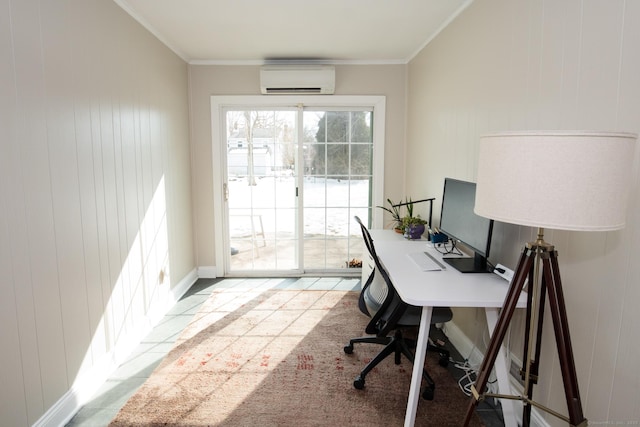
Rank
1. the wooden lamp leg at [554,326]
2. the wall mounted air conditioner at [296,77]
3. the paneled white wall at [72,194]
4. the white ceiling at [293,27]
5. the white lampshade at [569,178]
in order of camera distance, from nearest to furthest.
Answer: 1. the white lampshade at [569,178]
2. the wooden lamp leg at [554,326]
3. the paneled white wall at [72,194]
4. the white ceiling at [293,27]
5. the wall mounted air conditioner at [296,77]

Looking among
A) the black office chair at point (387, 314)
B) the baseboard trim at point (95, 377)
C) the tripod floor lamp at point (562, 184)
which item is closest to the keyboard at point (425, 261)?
the black office chair at point (387, 314)

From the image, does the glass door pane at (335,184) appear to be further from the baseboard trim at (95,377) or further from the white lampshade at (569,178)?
the white lampshade at (569,178)

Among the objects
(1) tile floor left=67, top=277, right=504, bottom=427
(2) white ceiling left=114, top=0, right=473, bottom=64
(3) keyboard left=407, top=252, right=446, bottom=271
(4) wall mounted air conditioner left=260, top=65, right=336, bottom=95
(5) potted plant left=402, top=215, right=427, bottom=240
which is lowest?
(1) tile floor left=67, top=277, right=504, bottom=427

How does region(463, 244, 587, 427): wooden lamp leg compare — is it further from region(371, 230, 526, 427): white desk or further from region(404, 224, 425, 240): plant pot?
region(404, 224, 425, 240): plant pot

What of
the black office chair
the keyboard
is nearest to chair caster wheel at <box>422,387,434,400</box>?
the black office chair

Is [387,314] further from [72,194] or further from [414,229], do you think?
[72,194]

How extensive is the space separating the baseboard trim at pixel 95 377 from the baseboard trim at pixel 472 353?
2365mm

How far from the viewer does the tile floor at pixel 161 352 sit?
2.14m

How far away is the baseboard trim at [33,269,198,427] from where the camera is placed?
2.01 meters

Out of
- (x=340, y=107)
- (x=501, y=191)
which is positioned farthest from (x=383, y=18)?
(x=501, y=191)

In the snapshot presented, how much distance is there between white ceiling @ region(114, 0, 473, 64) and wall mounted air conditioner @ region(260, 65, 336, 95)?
0.13m

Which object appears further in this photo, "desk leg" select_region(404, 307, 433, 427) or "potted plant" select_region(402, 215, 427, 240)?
"potted plant" select_region(402, 215, 427, 240)

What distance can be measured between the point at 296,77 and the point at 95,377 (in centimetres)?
317

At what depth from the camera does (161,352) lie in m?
2.84
